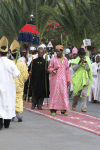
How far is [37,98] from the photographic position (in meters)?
14.0

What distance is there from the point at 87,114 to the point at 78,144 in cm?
486

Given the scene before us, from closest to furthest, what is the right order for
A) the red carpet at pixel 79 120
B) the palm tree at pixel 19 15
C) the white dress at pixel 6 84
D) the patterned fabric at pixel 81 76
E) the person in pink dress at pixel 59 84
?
the white dress at pixel 6 84 < the red carpet at pixel 79 120 < the person in pink dress at pixel 59 84 < the patterned fabric at pixel 81 76 < the palm tree at pixel 19 15

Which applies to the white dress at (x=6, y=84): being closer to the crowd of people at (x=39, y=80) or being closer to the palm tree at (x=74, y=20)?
the crowd of people at (x=39, y=80)

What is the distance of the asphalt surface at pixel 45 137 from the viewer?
7.45 meters

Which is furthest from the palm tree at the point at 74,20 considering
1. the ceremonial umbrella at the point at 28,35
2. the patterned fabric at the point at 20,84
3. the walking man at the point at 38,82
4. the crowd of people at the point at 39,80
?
the patterned fabric at the point at 20,84

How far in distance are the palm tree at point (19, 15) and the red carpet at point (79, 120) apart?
1263cm

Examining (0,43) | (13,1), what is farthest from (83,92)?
(13,1)

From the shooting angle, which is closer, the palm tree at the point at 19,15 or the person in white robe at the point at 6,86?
the person in white robe at the point at 6,86

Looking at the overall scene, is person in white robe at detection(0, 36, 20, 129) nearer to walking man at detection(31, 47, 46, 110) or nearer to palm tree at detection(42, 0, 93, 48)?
walking man at detection(31, 47, 46, 110)

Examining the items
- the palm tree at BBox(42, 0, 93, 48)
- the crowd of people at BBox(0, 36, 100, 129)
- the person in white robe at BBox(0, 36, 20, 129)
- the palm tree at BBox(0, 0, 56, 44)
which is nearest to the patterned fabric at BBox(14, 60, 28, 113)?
the crowd of people at BBox(0, 36, 100, 129)

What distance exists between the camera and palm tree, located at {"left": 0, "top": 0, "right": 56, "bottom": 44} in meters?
25.2

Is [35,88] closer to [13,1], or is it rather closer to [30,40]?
[30,40]

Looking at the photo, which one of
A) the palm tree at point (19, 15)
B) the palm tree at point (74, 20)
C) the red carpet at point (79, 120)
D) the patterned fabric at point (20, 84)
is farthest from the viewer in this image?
the palm tree at point (19, 15)

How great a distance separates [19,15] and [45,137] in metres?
18.9
